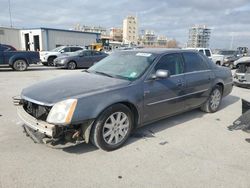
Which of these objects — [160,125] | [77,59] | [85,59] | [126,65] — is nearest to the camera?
[126,65]

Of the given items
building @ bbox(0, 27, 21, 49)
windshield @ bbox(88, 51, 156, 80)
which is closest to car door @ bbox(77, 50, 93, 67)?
windshield @ bbox(88, 51, 156, 80)

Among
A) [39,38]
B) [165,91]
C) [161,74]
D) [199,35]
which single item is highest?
[199,35]

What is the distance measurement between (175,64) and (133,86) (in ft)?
4.32

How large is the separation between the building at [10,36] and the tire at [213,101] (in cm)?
2944

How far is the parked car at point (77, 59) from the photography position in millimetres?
15578

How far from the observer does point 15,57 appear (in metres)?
13.5

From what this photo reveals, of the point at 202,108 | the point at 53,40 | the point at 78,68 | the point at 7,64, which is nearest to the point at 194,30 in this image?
the point at 53,40

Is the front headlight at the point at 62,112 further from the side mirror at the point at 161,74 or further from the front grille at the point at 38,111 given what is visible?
the side mirror at the point at 161,74

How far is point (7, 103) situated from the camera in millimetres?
6102

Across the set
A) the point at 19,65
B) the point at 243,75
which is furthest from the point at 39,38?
the point at 243,75

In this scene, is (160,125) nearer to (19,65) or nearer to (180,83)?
(180,83)

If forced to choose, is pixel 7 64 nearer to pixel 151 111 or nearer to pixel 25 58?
pixel 25 58

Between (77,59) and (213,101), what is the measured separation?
12193 mm

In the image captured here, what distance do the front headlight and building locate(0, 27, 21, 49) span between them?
98.0 ft
